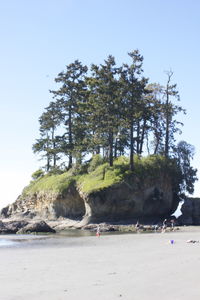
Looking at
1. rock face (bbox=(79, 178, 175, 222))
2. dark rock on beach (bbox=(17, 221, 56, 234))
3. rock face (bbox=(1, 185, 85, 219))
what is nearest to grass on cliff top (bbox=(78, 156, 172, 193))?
rock face (bbox=(79, 178, 175, 222))

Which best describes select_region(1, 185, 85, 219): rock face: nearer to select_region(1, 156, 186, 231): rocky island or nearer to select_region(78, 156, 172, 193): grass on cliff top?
select_region(1, 156, 186, 231): rocky island

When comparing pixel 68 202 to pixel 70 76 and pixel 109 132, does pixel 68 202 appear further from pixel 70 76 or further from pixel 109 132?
pixel 70 76

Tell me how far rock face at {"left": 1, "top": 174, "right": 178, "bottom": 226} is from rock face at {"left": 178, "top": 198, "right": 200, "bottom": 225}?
2063 mm

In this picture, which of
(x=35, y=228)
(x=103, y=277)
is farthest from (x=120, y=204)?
(x=103, y=277)

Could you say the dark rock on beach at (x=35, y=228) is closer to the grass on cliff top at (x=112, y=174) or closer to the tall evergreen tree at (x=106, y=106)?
the grass on cliff top at (x=112, y=174)

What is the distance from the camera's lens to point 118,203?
47.1m

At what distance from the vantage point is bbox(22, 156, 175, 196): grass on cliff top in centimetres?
4859

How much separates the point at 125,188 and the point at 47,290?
125 ft

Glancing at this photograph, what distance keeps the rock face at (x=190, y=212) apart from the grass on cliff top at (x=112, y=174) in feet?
17.3

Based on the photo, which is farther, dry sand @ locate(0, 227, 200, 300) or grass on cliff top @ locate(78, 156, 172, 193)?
grass on cliff top @ locate(78, 156, 172, 193)

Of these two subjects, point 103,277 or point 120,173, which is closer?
point 103,277

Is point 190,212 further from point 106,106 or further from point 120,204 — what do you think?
point 106,106

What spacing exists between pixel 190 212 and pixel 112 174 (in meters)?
10.7

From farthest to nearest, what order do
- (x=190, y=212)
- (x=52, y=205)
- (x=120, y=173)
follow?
(x=52, y=205) → (x=190, y=212) → (x=120, y=173)
